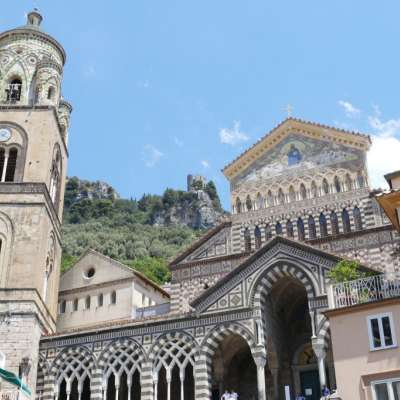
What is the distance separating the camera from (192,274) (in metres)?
29.9

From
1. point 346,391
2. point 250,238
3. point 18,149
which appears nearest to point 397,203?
point 346,391

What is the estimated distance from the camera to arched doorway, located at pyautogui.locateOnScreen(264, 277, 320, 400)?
23719 mm

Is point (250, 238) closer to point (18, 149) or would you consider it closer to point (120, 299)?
point (120, 299)

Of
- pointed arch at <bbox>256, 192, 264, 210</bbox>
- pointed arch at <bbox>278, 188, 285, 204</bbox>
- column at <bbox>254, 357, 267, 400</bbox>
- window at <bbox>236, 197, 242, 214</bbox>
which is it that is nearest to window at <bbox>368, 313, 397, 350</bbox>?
column at <bbox>254, 357, 267, 400</bbox>

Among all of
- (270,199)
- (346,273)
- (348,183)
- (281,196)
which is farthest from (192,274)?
(346,273)

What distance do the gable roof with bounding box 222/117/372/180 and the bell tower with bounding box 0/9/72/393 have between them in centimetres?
858

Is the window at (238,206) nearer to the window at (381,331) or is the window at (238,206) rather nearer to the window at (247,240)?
the window at (247,240)

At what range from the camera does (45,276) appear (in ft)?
93.6

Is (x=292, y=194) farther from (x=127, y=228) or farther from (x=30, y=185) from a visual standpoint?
(x=127, y=228)

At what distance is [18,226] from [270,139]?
1262 centimetres

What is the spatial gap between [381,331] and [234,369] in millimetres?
10133

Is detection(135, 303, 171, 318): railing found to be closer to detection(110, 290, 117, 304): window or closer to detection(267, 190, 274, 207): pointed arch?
detection(110, 290, 117, 304): window

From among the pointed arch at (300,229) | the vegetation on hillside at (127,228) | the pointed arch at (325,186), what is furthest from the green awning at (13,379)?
the vegetation on hillside at (127,228)

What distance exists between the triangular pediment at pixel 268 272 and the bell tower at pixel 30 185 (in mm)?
7203
